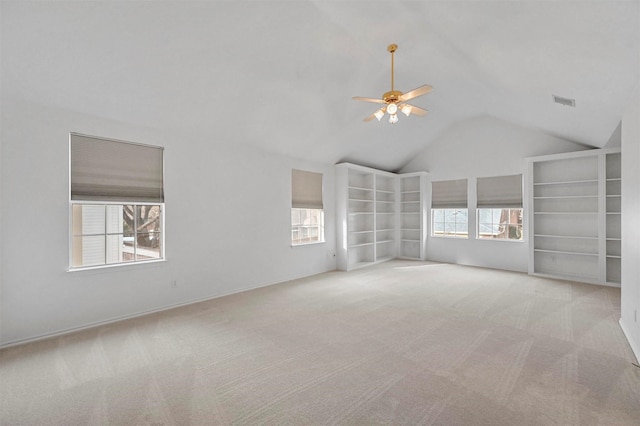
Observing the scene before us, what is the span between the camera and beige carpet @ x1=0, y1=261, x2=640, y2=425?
206 cm

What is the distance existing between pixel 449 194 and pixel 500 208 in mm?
1220

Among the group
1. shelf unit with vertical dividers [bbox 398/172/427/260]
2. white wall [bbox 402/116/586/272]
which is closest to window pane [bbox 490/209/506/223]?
white wall [bbox 402/116/586/272]

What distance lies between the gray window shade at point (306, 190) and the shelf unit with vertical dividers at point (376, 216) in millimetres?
585

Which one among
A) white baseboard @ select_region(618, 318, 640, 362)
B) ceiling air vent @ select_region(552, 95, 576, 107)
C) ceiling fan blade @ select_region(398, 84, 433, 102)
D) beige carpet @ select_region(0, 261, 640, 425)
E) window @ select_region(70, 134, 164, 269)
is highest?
ceiling air vent @ select_region(552, 95, 576, 107)

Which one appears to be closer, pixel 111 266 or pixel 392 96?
pixel 392 96

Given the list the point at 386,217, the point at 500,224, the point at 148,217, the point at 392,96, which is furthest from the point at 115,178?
the point at 500,224

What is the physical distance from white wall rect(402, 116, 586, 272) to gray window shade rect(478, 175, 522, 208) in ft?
0.45

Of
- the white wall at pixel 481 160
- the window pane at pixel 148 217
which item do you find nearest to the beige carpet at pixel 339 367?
the window pane at pixel 148 217

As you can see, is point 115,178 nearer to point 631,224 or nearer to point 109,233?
point 109,233

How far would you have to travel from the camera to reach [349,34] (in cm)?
387

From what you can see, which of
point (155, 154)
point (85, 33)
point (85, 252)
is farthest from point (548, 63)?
point (85, 252)

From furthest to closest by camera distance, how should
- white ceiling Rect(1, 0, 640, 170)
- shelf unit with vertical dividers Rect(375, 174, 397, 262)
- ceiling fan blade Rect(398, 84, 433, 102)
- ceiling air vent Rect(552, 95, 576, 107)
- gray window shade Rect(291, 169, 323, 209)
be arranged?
1. shelf unit with vertical dividers Rect(375, 174, 397, 262)
2. gray window shade Rect(291, 169, 323, 209)
3. ceiling air vent Rect(552, 95, 576, 107)
4. ceiling fan blade Rect(398, 84, 433, 102)
5. white ceiling Rect(1, 0, 640, 170)

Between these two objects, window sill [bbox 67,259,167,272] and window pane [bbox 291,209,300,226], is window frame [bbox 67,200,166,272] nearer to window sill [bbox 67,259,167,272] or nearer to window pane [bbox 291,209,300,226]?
window sill [bbox 67,259,167,272]

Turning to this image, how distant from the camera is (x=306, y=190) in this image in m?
6.42
